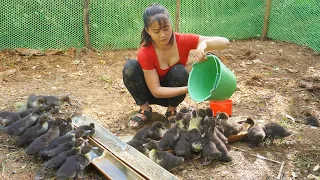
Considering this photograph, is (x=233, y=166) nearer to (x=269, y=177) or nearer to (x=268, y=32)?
(x=269, y=177)

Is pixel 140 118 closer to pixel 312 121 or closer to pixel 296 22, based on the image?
pixel 312 121

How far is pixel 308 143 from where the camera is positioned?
4273 millimetres

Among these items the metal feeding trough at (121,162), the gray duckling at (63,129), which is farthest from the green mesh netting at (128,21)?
the metal feeding trough at (121,162)

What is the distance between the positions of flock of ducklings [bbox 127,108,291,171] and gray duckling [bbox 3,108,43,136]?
1.20m

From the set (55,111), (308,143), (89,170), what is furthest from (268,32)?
(89,170)

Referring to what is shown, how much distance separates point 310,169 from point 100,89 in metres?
3.77

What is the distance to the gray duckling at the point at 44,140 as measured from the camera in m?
3.97

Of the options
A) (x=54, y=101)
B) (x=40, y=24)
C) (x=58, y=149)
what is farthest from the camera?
(x=40, y=24)

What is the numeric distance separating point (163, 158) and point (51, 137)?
127 centimetres

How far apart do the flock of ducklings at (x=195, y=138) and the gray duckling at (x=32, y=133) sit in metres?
1.00

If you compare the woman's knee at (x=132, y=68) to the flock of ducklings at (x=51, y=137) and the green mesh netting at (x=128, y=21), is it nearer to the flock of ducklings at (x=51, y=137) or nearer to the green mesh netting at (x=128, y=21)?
the flock of ducklings at (x=51, y=137)

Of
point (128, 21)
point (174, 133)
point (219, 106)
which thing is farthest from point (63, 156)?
point (128, 21)

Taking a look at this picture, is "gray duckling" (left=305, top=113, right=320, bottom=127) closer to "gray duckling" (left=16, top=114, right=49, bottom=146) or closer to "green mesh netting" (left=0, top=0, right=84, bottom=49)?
"gray duckling" (left=16, top=114, right=49, bottom=146)

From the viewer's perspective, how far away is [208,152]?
12.5 feet
